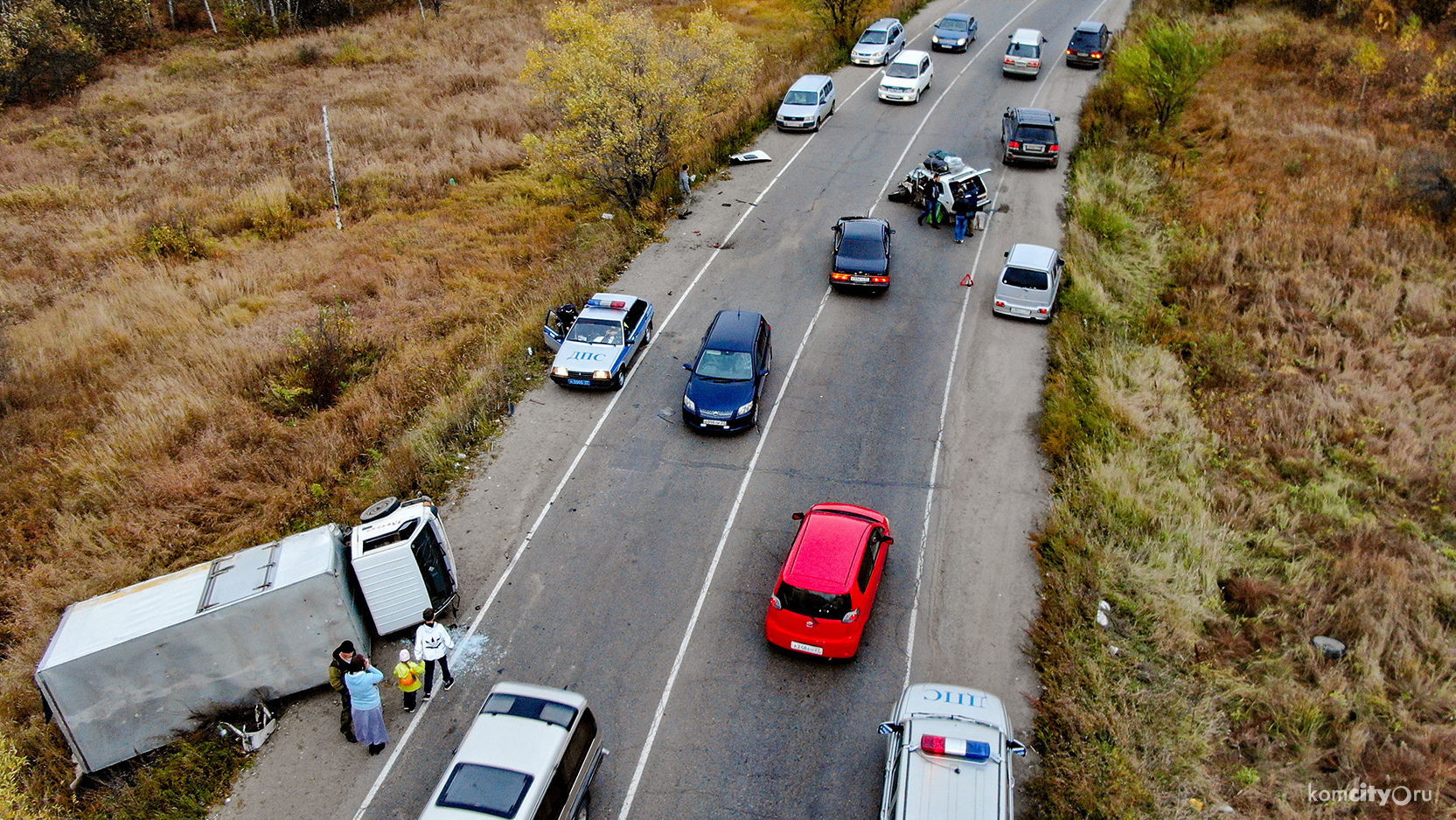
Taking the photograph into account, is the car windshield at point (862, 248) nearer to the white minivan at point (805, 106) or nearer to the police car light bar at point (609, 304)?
the police car light bar at point (609, 304)

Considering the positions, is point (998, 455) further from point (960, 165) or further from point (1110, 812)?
point (960, 165)

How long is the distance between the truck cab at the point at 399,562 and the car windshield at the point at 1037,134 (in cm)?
2426

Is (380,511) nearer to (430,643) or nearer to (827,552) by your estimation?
(430,643)

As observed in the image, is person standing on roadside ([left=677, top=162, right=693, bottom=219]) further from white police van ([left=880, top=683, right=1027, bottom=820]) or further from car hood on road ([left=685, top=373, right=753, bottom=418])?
white police van ([left=880, top=683, right=1027, bottom=820])

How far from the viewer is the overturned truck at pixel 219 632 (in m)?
10.5

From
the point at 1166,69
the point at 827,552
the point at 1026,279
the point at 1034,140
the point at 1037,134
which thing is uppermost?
the point at 1166,69

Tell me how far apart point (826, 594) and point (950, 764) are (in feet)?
9.91

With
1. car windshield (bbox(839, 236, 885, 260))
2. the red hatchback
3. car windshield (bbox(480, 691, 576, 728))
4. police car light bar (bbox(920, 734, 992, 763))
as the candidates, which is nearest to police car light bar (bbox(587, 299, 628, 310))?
car windshield (bbox(839, 236, 885, 260))

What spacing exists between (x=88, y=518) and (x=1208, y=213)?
2976 centimetres

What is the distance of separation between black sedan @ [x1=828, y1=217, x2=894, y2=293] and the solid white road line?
208 centimetres

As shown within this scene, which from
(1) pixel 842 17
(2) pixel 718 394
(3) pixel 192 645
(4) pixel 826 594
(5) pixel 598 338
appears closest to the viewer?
(3) pixel 192 645

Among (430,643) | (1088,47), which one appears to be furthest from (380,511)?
(1088,47)

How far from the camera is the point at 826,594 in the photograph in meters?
11.8

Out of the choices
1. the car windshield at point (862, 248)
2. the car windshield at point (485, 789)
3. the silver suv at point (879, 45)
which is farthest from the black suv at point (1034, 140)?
the car windshield at point (485, 789)
